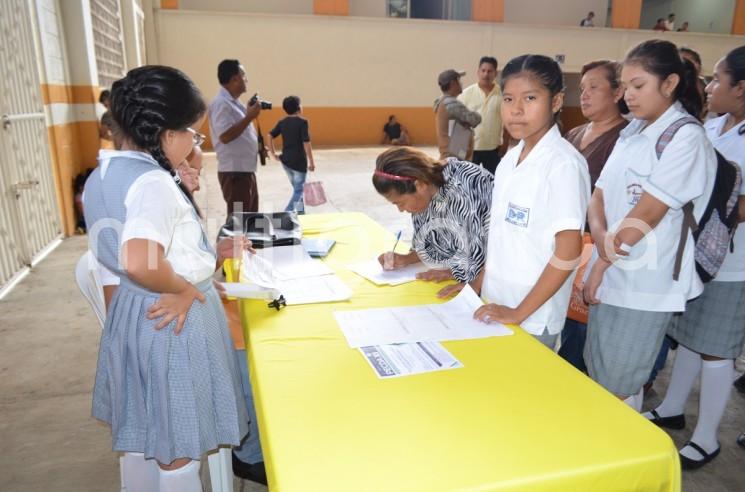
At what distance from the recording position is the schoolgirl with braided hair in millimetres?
→ 1074

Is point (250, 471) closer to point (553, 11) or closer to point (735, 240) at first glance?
point (735, 240)

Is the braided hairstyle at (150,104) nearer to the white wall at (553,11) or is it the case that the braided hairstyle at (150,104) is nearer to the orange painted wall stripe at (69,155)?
the orange painted wall stripe at (69,155)

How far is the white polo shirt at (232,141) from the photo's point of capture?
3.59 m

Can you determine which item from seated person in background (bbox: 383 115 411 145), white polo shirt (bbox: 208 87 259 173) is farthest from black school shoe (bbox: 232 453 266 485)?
seated person in background (bbox: 383 115 411 145)

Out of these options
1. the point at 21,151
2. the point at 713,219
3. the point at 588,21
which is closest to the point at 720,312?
the point at 713,219

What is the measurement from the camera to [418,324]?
1.33m

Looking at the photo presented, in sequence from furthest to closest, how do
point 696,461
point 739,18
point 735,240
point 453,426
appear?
point 739,18 < point 696,461 < point 735,240 < point 453,426

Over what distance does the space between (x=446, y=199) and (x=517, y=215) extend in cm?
43

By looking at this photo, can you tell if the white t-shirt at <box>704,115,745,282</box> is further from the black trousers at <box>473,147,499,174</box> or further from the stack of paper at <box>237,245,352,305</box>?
the black trousers at <box>473,147,499,174</box>

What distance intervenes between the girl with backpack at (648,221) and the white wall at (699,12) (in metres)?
17.3

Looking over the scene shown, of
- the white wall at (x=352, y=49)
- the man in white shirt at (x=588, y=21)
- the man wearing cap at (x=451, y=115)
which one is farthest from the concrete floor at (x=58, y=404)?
the man in white shirt at (x=588, y=21)

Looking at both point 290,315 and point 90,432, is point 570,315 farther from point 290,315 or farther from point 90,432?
point 90,432

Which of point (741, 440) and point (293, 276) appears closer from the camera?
point (293, 276)

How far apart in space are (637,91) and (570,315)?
3.02 ft
